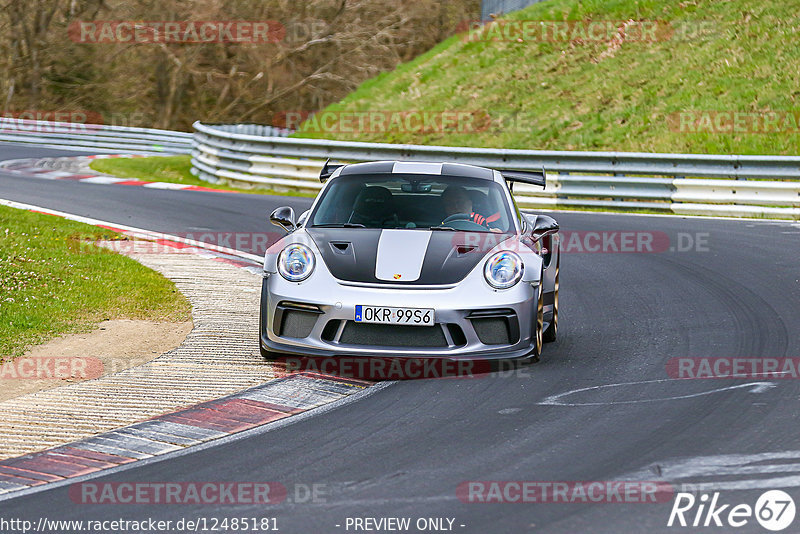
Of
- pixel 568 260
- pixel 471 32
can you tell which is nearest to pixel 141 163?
pixel 471 32

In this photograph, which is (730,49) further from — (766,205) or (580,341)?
(580,341)

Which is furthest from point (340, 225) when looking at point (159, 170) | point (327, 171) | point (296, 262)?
point (159, 170)

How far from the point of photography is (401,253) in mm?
7160

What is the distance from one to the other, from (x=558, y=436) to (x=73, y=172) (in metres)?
19.4

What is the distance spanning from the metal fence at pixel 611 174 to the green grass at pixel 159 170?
1.54 feet

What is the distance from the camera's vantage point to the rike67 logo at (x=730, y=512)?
167 inches

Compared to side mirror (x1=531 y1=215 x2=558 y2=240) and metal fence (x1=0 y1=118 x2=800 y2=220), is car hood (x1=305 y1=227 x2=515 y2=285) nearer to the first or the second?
side mirror (x1=531 y1=215 x2=558 y2=240)

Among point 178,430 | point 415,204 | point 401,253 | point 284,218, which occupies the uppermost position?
point 415,204

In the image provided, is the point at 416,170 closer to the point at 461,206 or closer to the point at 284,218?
the point at 461,206

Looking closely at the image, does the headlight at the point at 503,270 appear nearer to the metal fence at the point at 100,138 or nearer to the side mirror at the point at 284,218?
the side mirror at the point at 284,218

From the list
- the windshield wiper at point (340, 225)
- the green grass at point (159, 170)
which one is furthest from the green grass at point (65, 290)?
the green grass at point (159, 170)

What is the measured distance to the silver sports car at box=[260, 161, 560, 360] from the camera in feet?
22.2

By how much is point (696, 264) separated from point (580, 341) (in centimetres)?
422

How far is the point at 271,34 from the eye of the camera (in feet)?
133
